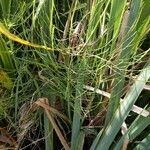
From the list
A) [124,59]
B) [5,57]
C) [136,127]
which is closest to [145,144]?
[136,127]

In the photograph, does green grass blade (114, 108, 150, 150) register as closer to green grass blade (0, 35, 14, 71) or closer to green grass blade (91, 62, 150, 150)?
green grass blade (91, 62, 150, 150)

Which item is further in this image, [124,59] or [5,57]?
[5,57]

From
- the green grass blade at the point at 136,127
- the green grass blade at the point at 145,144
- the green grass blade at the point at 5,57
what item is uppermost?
the green grass blade at the point at 5,57

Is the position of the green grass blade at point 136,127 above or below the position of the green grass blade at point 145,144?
above

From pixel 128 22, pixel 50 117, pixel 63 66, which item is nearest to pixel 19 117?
pixel 50 117

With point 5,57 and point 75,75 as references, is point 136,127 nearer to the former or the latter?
point 75,75

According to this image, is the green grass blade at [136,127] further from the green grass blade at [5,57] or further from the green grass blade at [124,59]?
the green grass blade at [5,57]

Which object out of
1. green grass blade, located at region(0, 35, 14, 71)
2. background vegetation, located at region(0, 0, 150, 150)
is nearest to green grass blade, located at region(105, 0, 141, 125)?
background vegetation, located at region(0, 0, 150, 150)

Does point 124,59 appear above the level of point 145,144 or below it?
above

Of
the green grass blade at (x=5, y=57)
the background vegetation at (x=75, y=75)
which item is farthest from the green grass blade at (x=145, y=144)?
the green grass blade at (x=5, y=57)
